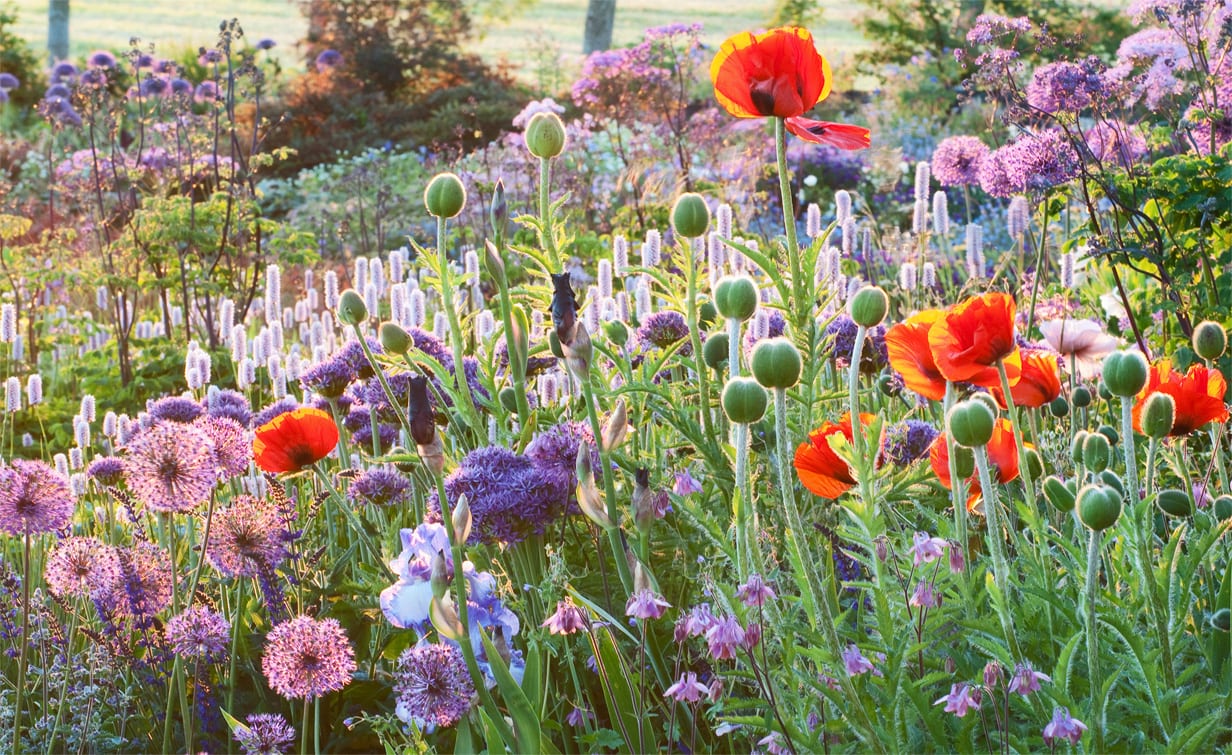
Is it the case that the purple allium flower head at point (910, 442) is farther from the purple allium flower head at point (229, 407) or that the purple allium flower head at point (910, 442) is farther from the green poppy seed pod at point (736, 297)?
the purple allium flower head at point (229, 407)

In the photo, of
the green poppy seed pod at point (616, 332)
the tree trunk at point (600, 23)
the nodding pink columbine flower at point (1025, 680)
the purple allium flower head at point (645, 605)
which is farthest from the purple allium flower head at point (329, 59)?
the nodding pink columbine flower at point (1025, 680)

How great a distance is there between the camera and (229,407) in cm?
285

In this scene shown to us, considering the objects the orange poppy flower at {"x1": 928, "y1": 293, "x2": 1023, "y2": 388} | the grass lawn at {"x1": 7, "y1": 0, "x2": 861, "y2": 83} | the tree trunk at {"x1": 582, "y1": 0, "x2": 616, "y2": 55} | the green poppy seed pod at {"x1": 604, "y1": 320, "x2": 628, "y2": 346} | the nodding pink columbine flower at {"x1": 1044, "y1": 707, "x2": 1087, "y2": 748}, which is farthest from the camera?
the grass lawn at {"x1": 7, "y1": 0, "x2": 861, "y2": 83}

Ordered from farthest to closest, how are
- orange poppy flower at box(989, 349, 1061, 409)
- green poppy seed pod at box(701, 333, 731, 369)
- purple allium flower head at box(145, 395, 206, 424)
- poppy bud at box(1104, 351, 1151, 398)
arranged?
purple allium flower head at box(145, 395, 206, 424) < green poppy seed pod at box(701, 333, 731, 369) < orange poppy flower at box(989, 349, 1061, 409) < poppy bud at box(1104, 351, 1151, 398)

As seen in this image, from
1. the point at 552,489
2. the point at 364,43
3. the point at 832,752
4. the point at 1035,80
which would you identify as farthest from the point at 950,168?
the point at 364,43

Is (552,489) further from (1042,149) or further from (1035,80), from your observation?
(1035,80)

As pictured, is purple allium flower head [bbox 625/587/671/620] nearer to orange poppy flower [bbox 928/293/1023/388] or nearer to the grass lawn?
orange poppy flower [bbox 928/293/1023/388]

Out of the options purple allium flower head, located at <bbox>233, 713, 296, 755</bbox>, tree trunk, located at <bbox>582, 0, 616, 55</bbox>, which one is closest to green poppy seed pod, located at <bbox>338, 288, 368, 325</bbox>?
purple allium flower head, located at <bbox>233, 713, 296, 755</bbox>

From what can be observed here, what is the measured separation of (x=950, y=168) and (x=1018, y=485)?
2194 mm

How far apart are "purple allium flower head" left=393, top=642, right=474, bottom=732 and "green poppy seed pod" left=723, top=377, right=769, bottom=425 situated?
1.48 feet

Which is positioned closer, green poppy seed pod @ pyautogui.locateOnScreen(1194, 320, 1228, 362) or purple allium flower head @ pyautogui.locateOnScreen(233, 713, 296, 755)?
purple allium flower head @ pyautogui.locateOnScreen(233, 713, 296, 755)

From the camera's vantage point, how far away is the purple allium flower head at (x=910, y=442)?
220 cm

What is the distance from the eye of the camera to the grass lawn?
24.4 metres

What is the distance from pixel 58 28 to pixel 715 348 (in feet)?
61.7
